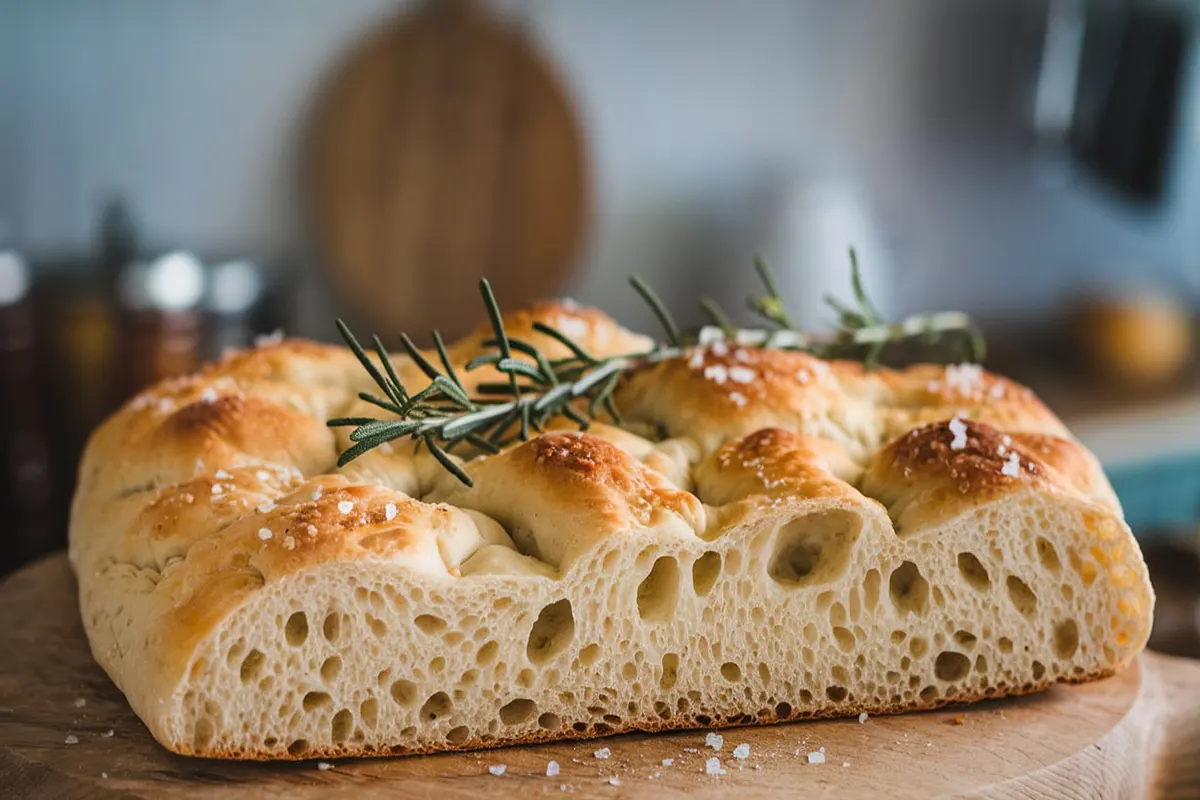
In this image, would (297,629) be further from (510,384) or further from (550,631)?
(510,384)

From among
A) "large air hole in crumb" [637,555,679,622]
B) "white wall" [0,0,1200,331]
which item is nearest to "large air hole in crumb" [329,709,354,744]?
"large air hole in crumb" [637,555,679,622]

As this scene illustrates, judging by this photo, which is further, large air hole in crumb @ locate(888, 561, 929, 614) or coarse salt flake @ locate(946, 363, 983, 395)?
coarse salt flake @ locate(946, 363, 983, 395)

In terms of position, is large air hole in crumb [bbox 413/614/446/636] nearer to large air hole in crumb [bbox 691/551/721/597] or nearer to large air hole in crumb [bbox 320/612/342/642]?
large air hole in crumb [bbox 320/612/342/642]

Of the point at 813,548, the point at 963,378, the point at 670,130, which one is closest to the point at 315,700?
the point at 813,548

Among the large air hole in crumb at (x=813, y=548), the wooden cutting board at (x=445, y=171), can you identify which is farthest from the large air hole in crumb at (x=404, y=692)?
the wooden cutting board at (x=445, y=171)

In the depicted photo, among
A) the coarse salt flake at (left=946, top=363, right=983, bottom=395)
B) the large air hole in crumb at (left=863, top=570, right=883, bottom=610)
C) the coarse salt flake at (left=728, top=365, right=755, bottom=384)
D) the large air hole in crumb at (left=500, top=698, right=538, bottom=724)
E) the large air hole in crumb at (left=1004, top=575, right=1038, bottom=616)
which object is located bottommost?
the large air hole in crumb at (left=500, top=698, right=538, bottom=724)

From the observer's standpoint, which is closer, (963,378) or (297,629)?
(297,629)

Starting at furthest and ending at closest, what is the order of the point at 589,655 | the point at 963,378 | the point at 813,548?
1. the point at 963,378
2. the point at 813,548
3. the point at 589,655
